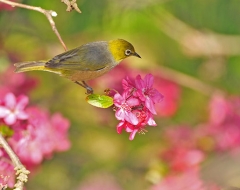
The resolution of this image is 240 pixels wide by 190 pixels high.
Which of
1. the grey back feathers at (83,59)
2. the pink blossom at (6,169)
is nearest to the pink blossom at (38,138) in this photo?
the pink blossom at (6,169)

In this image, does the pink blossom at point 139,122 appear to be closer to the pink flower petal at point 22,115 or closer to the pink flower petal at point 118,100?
the pink flower petal at point 118,100

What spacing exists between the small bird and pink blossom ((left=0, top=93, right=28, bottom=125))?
0.17 meters

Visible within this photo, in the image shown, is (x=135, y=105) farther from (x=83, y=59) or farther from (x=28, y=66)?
(x=28, y=66)

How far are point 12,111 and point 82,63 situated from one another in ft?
1.04

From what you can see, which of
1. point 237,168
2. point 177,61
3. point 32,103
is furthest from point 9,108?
point 177,61

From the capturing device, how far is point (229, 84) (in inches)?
152

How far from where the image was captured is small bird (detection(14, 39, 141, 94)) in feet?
6.55

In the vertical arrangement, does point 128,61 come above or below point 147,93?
above

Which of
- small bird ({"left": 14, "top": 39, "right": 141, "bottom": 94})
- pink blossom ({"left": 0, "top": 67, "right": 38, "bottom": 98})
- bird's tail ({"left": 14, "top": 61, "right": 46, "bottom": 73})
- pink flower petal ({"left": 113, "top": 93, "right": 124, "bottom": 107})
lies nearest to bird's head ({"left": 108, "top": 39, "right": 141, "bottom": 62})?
small bird ({"left": 14, "top": 39, "right": 141, "bottom": 94})

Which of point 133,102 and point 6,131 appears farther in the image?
point 6,131

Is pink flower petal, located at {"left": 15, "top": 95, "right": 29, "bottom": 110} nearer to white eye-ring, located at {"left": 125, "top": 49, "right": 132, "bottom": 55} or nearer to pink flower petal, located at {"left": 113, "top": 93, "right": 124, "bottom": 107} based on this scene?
white eye-ring, located at {"left": 125, "top": 49, "right": 132, "bottom": 55}

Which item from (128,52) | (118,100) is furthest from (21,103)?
(118,100)

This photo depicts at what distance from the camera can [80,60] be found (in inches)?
79.1

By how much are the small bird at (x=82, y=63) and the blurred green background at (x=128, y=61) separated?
1.16 m
